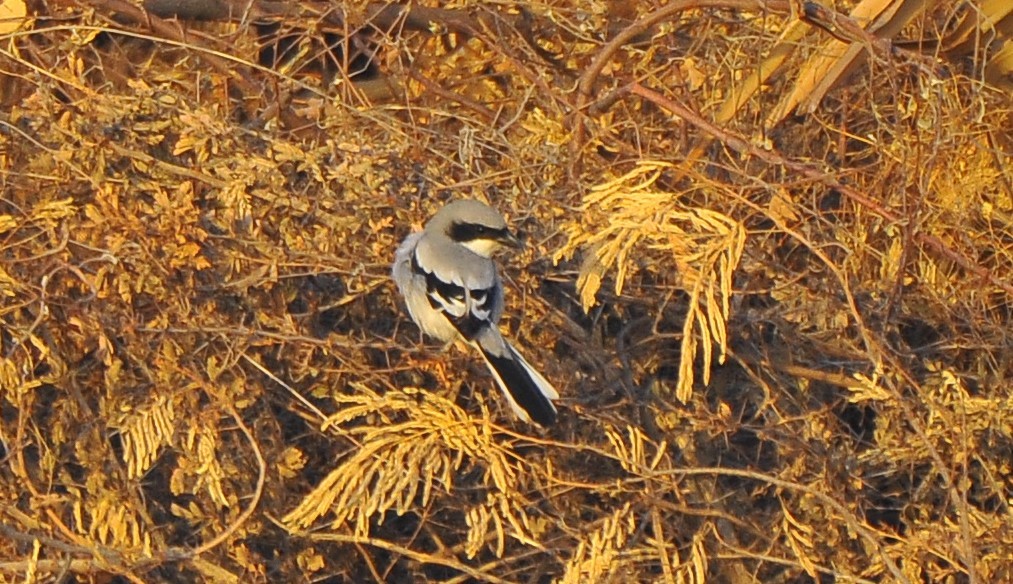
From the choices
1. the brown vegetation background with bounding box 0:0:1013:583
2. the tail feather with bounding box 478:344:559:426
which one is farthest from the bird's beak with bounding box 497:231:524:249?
the tail feather with bounding box 478:344:559:426

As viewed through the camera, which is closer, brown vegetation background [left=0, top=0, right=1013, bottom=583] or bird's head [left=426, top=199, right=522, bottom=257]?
brown vegetation background [left=0, top=0, right=1013, bottom=583]

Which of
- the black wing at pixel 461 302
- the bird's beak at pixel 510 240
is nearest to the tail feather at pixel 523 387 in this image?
the black wing at pixel 461 302

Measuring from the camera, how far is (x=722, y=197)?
4633mm

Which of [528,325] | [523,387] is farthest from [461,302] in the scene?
[523,387]

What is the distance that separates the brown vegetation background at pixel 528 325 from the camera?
423cm

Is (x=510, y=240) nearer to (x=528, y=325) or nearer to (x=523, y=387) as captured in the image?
(x=528, y=325)

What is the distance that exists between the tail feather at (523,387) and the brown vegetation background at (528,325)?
0.30 ft

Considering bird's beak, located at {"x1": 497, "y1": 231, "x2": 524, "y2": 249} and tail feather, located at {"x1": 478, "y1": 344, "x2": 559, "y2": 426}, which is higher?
bird's beak, located at {"x1": 497, "y1": 231, "x2": 524, "y2": 249}

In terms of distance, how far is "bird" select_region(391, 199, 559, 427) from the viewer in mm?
4543

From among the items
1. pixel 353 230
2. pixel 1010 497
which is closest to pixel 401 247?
pixel 353 230

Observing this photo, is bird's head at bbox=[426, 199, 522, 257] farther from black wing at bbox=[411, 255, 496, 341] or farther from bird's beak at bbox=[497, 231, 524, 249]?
black wing at bbox=[411, 255, 496, 341]

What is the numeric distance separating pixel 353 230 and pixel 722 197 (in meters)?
1.08

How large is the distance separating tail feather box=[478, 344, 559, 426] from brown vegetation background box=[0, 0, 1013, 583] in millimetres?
93

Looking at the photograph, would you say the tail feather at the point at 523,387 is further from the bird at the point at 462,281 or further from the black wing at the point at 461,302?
the black wing at the point at 461,302
